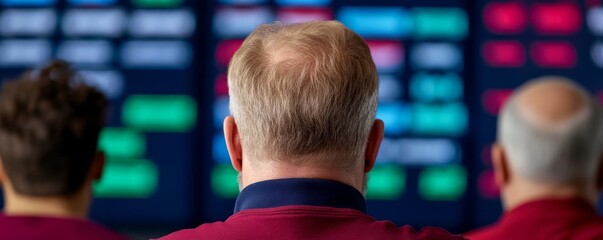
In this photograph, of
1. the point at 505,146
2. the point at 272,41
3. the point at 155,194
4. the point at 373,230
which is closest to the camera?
the point at 373,230

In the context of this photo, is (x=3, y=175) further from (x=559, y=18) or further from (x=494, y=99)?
(x=559, y=18)

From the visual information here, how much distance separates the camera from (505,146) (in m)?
2.32

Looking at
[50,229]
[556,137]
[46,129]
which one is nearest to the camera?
[50,229]

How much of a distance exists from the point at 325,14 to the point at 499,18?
0.70 metres

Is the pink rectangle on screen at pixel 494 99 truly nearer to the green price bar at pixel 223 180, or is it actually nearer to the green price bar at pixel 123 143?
the green price bar at pixel 223 180

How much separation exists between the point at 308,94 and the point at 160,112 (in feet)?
10.3

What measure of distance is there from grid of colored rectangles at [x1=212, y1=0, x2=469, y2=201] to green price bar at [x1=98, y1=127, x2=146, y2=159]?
290mm

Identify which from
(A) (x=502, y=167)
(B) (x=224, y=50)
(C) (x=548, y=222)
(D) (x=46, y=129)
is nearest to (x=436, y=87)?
(B) (x=224, y=50)

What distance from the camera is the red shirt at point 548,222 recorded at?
6.79 ft

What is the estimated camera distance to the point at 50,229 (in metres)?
1.42

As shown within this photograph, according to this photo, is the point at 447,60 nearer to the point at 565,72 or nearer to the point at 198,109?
the point at 565,72

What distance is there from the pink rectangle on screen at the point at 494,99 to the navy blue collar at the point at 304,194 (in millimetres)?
3244

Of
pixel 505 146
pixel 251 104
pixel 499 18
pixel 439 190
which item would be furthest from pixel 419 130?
pixel 251 104

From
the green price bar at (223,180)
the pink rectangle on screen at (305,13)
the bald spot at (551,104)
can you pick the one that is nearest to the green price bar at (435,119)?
the pink rectangle on screen at (305,13)
